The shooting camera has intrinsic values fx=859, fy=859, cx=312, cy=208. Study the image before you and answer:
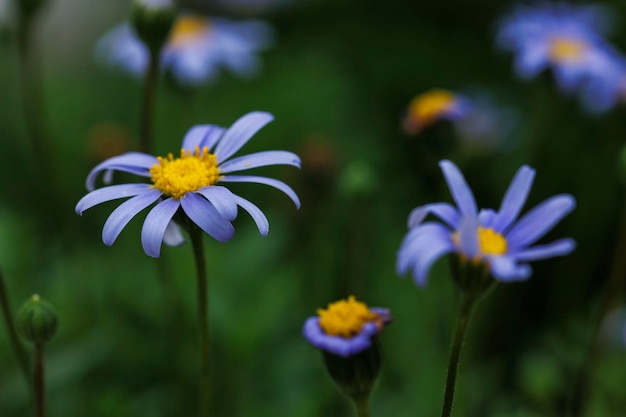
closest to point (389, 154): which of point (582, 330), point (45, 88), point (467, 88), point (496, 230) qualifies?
point (467, 88)

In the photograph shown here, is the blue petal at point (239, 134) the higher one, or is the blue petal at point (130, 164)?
the blue petal at point (239, 134)

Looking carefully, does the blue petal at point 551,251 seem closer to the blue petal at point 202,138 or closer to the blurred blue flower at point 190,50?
the blue petal at point 202,138

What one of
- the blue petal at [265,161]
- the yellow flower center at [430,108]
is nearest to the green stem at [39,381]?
the blue petal at [265,161]

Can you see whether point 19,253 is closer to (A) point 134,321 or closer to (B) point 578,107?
(A) point 134,321

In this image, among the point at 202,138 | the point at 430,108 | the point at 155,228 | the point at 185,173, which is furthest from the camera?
the point at 430,108

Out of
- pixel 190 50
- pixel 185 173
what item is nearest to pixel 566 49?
pixel 190 50

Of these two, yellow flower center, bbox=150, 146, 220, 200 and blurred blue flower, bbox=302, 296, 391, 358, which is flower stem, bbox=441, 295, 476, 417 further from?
yellow flower center, bbox=150, 146, 220, 200

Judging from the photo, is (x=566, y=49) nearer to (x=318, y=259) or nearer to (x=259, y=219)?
(x=318, y=259)
